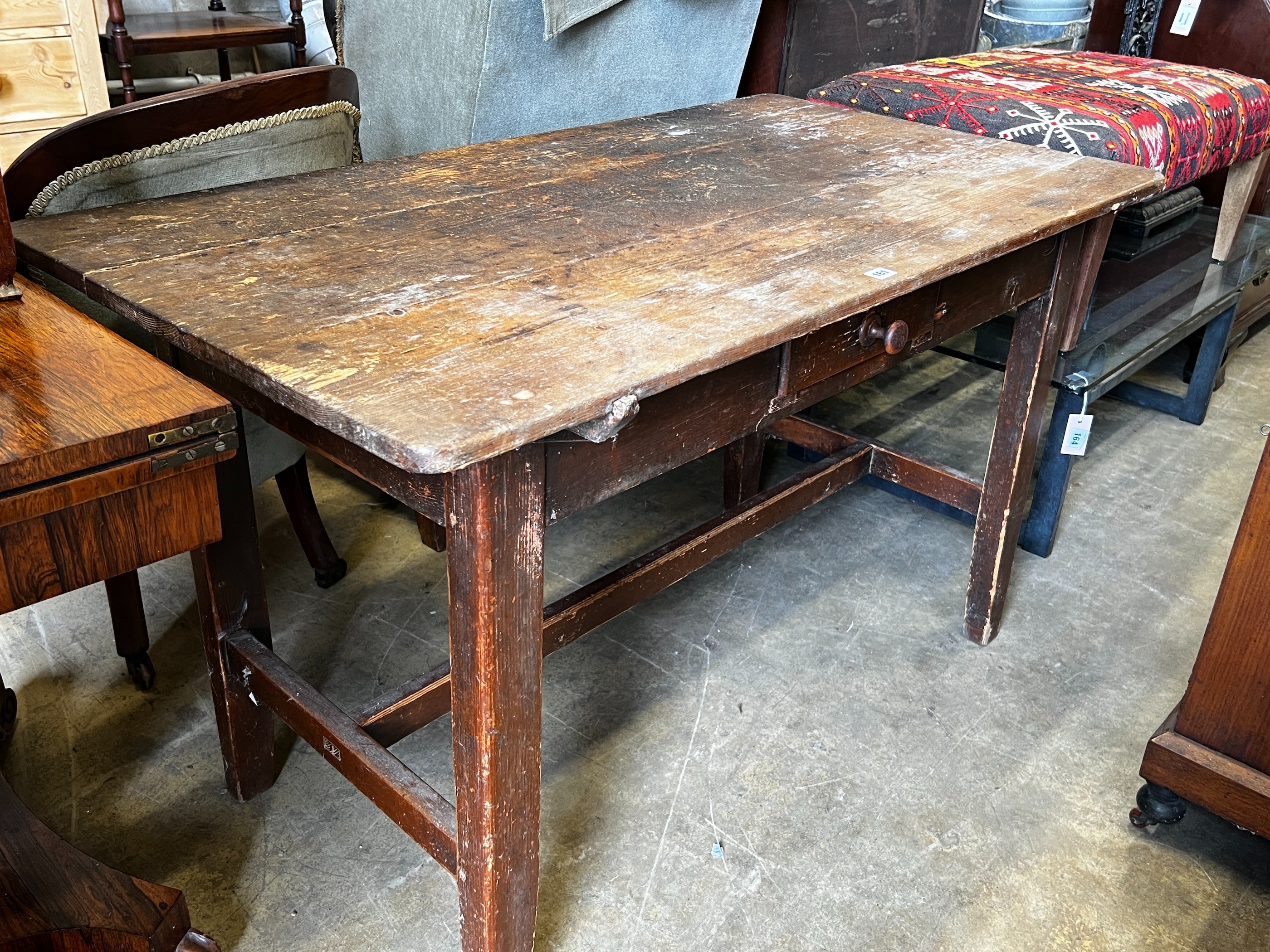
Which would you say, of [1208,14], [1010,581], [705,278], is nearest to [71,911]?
[705,278]

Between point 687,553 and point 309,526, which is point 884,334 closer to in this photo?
point 687,553

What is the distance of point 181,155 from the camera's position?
4.95 ft

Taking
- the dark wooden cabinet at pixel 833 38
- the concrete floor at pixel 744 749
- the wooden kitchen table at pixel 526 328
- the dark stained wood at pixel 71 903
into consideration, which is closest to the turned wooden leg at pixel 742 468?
the concrete floor at pixel 744 749

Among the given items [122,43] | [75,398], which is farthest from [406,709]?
[122,43]

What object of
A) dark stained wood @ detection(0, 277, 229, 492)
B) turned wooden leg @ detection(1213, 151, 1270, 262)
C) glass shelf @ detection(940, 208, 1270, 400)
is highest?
dark stained wood @ detection(0, 277, 229, 492)

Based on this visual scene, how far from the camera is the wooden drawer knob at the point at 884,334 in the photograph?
4.33ft

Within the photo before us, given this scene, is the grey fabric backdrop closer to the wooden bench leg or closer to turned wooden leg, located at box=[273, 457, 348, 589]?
turned wooden leg, located at box=[273, 457, 348, 589]

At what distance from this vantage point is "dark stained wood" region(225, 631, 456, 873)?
1223 millimetres

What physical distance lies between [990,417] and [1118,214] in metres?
0.58

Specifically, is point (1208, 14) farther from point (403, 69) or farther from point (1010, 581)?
point (403, 69)

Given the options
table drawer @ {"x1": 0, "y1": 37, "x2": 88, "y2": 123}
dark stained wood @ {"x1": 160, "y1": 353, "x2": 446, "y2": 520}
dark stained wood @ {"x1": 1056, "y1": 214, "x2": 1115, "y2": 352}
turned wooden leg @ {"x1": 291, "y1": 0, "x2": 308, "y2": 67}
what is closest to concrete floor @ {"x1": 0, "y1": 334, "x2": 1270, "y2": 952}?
dark stained wood @ {"x1": 1056, "y1": 214, "x2": 1115, "y2": 352}

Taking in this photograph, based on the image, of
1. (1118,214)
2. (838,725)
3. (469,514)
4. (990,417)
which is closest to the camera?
(469,514)

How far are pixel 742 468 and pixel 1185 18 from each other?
8.90 ft

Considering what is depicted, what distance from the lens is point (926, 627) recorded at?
2.07 meters
